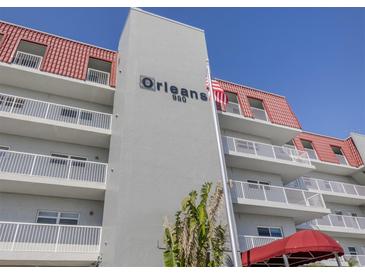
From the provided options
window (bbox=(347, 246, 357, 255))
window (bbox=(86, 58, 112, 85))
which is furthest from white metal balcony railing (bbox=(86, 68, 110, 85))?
window (bbox=(347, 246, 357, 255))

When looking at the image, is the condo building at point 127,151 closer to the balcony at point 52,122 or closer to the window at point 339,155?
the balcony at point 52,122

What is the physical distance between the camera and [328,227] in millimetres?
20156

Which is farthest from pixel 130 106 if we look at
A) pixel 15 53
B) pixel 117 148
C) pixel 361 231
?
pixel 361 231

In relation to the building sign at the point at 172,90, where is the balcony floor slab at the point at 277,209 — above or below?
below

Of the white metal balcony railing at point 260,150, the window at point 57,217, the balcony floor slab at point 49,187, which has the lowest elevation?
the window at point 57,217

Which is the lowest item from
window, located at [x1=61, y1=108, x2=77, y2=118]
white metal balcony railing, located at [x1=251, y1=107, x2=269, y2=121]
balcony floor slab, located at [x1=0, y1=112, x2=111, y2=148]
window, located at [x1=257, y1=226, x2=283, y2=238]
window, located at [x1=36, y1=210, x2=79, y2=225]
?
window, located at [x1=257, y1=226, x2=283, y2=238]

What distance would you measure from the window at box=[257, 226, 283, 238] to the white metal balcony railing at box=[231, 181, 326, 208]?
1795mm

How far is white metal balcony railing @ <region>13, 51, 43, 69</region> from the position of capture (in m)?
16.6

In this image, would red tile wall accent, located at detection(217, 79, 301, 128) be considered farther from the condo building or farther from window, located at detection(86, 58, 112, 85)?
window, located at detection(86, 58, 112, 85)

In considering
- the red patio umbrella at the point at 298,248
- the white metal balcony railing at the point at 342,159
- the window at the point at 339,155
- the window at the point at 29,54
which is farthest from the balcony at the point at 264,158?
the window at the point at 29,54

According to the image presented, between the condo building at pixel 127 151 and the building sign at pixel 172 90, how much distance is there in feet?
0.22

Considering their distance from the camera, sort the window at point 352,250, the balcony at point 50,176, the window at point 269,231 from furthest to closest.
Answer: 1. the window at point 352,250
2. the window at point 269,231
3. the balcony at point 50,176

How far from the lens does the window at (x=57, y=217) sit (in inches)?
548

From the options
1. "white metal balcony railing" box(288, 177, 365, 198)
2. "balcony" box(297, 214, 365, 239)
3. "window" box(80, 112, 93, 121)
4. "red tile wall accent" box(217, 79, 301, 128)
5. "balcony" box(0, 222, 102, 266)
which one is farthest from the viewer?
"white metal balcony railing" box(288, 177, 365, 198)
